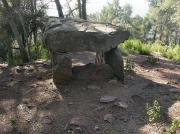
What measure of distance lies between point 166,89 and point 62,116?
226cm

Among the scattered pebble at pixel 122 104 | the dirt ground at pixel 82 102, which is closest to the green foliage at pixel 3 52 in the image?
the dirt ground at pixel 82 102

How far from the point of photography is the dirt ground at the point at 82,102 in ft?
16.9

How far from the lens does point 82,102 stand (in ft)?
19.3

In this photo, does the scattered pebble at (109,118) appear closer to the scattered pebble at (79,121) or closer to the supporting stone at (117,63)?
the scattered pebble at (79,121)

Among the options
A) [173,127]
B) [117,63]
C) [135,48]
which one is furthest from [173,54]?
[173,127]

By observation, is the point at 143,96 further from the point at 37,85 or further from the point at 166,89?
A: the point at 37,85

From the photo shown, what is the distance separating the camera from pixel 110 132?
5055 millimetres

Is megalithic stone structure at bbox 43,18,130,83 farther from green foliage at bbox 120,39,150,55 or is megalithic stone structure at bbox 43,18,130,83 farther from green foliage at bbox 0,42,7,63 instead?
green foliage at bbox 0,42,7,63

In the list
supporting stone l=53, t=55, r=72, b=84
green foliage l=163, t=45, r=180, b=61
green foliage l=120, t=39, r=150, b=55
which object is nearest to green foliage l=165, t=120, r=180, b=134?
supporting stone l=53, t=55, r=72, b=84

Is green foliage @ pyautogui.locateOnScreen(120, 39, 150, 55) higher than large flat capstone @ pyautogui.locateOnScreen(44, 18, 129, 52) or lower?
lower

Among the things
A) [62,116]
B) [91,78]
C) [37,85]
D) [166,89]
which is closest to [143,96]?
[166,89]

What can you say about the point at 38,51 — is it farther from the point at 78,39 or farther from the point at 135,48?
the point at 78,39

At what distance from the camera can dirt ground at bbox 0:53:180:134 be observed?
16.9ft

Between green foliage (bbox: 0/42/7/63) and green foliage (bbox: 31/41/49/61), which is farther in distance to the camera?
green foliage (bbox: 0/42/7/63)
